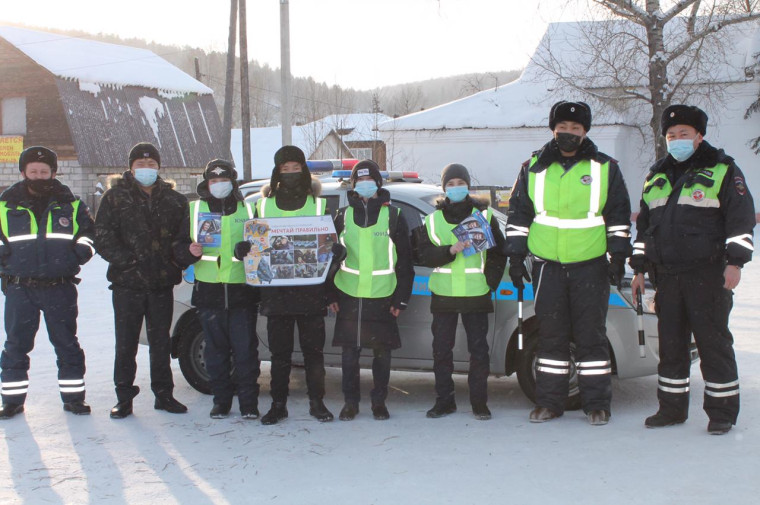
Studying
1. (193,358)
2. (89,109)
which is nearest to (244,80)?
(89,109)

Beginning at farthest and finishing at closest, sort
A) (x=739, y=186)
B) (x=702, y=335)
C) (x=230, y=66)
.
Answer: (x=230, y=66)
(x=702, y=335)
(x=739, y=186)

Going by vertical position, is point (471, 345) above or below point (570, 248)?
below

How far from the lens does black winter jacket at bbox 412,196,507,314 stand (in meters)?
5.77

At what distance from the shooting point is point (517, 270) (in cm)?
562

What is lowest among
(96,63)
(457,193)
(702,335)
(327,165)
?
(702,335)

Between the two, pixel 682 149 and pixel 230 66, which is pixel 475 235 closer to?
pixel 682 149

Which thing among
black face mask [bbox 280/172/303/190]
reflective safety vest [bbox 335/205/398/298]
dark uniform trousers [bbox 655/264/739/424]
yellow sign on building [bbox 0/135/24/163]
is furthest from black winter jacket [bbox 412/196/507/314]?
yellow sign on building [bbox 0/135/24/163]

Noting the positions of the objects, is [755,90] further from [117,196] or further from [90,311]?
[117,196]

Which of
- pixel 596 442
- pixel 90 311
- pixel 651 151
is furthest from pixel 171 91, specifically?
pixel 596 442

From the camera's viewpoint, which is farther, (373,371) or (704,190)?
(373,371)

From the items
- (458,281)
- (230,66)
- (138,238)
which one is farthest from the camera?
(230,66)

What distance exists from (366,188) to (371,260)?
0.53m

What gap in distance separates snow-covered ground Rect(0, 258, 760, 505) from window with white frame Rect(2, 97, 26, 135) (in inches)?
994

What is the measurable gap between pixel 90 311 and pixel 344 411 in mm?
A: 6242
